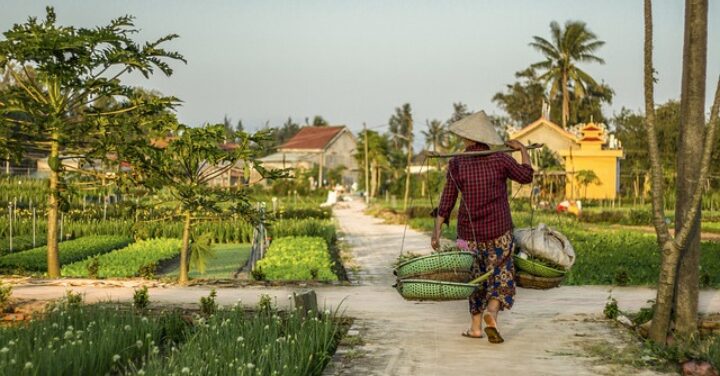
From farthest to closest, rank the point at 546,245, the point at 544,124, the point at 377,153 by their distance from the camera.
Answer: the point at 377,153 < the point at 544,124 < the point at 546,245

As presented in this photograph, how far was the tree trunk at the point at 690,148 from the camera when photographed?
6.83m

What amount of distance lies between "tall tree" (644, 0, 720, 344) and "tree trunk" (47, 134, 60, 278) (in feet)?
23.0

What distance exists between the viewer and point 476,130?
22.6 ft

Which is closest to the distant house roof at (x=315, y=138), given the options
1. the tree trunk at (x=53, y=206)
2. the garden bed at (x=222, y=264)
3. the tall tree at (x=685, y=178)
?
the garden bed at (x=222, y=264)

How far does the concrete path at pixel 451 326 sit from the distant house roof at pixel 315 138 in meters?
62.6

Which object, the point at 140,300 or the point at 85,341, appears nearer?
the point at 85,341

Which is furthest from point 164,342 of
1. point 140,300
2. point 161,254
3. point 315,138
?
point 315,138

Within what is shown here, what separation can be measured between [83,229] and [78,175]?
35.3ft

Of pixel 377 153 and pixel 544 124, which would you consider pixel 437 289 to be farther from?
pixel 377 153

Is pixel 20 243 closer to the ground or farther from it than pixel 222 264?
farther from it

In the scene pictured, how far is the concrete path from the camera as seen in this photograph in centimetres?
596

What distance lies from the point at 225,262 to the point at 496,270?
10359 mm

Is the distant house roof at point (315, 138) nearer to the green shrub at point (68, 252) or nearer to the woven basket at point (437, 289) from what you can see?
the green shrub at point (68, 252)

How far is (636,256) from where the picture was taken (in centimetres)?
1549
